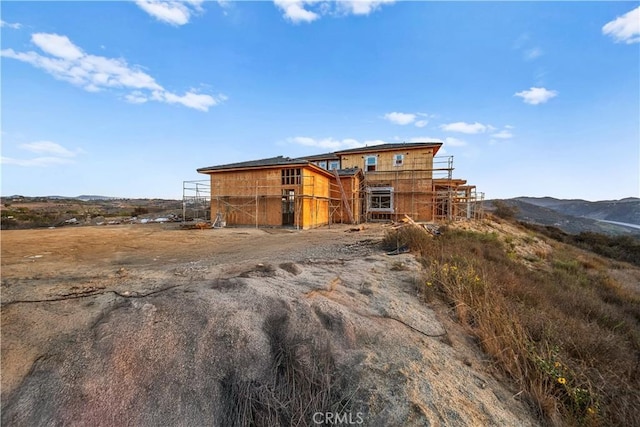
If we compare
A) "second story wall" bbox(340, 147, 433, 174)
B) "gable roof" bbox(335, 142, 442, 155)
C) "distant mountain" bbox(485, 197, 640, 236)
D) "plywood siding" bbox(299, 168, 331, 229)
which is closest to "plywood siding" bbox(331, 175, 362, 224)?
"plywood siding" bbox(299, 168, 331, 229)

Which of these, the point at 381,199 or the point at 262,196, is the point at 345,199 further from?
the point at 262,196

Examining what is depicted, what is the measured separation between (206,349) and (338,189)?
21.0 metres

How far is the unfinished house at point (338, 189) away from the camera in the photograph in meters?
18.1

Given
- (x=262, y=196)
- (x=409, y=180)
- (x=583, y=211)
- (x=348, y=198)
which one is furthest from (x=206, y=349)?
(x=583, y=211)

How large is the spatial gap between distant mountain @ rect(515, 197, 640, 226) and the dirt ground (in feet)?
279

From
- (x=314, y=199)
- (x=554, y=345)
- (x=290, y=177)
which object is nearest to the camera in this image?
(x=554, y=345)

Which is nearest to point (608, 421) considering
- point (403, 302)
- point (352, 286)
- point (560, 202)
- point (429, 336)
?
point (429, 336)

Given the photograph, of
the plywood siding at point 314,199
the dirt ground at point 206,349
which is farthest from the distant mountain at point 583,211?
the dirt ground at point 206,349

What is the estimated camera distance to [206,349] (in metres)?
2.98

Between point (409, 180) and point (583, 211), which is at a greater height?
point (409, 180)

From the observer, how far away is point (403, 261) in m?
6.73

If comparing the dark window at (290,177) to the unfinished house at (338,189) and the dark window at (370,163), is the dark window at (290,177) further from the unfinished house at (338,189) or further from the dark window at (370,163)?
the dark window at (370,163)

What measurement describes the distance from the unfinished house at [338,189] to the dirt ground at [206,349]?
13.2 metres

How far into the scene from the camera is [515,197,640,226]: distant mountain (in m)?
62.5
